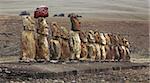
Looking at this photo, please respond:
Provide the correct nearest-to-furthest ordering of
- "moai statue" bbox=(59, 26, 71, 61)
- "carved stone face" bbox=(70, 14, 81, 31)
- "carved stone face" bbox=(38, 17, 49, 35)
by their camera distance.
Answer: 1. "carved stone face" bbox=(38, 17, 49, 35)
2. "moai statue" bbox=(59, 26, 71, 61)
3. "carved stone face" bbox=(70, 14, 81, 31)

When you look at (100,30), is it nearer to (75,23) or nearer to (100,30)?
(100,30)

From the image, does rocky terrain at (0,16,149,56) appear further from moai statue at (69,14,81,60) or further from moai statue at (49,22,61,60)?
moai statue at (49,22,61,60)

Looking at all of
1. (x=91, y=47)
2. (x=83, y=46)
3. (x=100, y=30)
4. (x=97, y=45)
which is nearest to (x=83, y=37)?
(x=83, y=46)

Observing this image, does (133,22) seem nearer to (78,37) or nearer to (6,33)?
(6,33)

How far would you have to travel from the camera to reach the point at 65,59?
67.8 feet

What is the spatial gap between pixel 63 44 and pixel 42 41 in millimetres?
1209

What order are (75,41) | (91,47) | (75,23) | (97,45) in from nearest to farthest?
(75,41)
(75,23)
(91,47)
(97,45)

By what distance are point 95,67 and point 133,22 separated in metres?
24.6

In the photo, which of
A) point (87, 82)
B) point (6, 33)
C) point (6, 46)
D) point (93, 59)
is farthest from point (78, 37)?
point (6, 33)

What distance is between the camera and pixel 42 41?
64.8ft

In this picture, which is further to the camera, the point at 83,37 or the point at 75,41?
the point at 83,37

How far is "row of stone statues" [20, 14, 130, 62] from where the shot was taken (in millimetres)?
19438

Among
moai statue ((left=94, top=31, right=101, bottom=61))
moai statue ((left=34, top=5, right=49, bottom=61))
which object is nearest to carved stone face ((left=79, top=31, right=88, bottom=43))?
moai statue ((left=94, top=31, right=101, bottom=61))

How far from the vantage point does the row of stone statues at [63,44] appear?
63.8 ft
